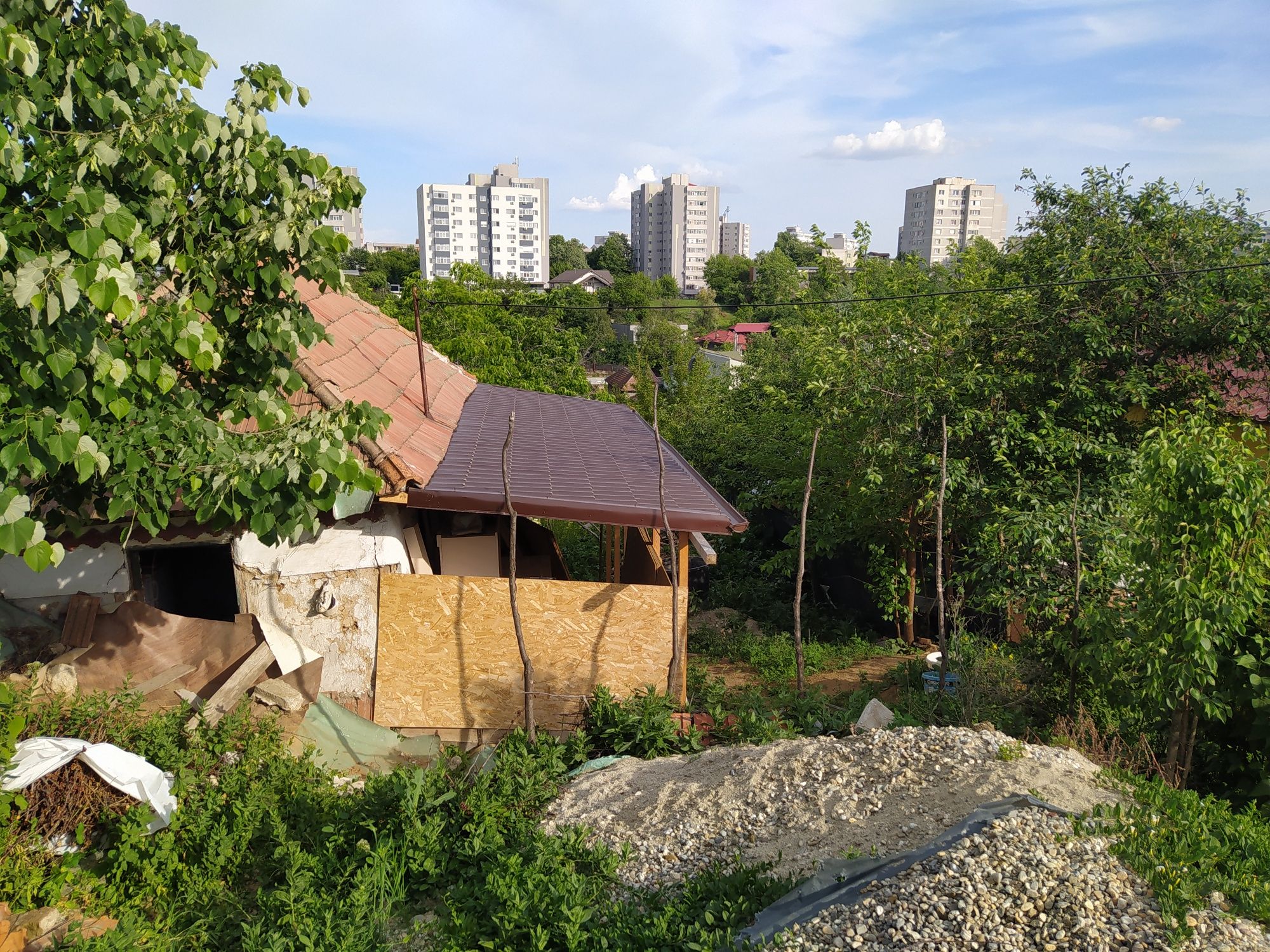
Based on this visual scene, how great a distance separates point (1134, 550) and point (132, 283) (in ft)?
22.1

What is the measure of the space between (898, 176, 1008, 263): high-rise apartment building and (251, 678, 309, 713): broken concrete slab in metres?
120

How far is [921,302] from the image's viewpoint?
13.4 m

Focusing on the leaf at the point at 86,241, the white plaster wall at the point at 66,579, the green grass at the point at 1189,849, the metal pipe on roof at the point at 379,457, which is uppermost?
the leaf at the point at 86,241

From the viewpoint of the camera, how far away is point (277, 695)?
23.0 ft

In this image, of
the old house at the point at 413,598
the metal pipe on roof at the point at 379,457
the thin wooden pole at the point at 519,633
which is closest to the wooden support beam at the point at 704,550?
the old house at the point at 413,598

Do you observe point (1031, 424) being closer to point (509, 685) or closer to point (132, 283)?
point (509, 685)

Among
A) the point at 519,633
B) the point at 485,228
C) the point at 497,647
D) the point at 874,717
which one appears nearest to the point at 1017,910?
the point at 874,717

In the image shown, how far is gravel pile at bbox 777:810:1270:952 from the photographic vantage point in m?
3.70

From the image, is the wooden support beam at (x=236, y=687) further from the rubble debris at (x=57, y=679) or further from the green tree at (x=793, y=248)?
the green tree at (x=793, y=248)

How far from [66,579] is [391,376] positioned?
469 cm

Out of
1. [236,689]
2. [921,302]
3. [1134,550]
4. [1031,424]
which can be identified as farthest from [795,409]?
[236,689]

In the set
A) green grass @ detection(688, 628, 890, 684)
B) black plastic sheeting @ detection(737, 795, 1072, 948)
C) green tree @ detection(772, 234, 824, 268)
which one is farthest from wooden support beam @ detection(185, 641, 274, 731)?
green tree @ detection(772, 234, 824, 268)

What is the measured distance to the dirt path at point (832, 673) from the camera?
33.4 feet

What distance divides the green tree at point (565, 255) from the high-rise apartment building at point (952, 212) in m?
44.9
